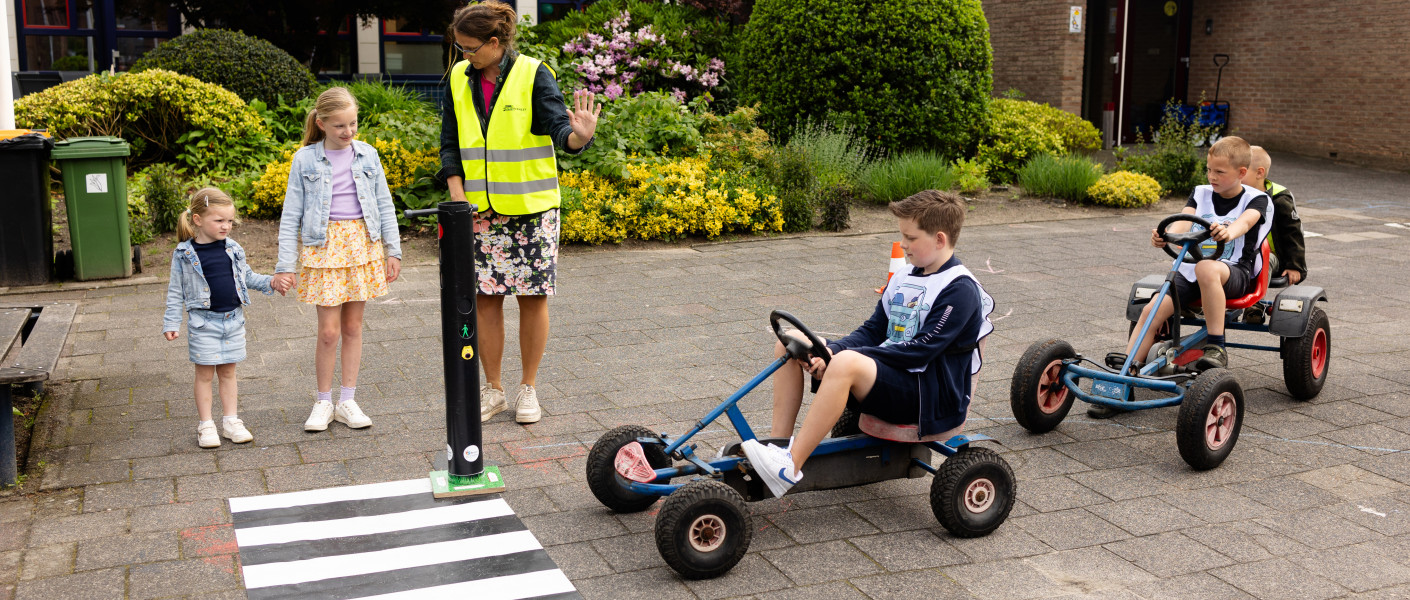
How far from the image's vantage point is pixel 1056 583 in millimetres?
3633

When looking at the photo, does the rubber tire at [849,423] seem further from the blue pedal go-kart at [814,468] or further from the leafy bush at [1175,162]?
the leafy bush at [1175,162]

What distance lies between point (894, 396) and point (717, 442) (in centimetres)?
125

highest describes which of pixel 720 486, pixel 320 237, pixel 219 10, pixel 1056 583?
pixel 219 10

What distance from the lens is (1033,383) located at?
492cm

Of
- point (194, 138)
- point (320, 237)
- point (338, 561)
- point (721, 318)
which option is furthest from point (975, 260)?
point (194, 138)

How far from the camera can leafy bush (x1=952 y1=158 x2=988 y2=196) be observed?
38.8ft

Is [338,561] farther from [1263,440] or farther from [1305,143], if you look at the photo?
[1305,143]

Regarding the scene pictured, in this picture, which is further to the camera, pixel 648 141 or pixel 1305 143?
pixel 1305 143

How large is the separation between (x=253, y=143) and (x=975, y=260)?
22.1 ft

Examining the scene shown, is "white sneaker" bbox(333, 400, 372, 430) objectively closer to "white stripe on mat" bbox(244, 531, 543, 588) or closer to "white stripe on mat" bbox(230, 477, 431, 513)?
"white stripe on mat" bbox(230, 477, 431, 513)

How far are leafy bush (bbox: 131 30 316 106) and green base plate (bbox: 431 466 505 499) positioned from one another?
8.68 meters

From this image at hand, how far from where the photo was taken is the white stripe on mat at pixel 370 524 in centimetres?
392

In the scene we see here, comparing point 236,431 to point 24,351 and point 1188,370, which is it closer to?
point 24,351

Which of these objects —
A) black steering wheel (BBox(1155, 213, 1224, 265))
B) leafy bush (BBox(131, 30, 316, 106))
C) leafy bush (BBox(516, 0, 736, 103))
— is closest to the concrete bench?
black steering wheel (BBox(1155, 213, 1224, 265))
